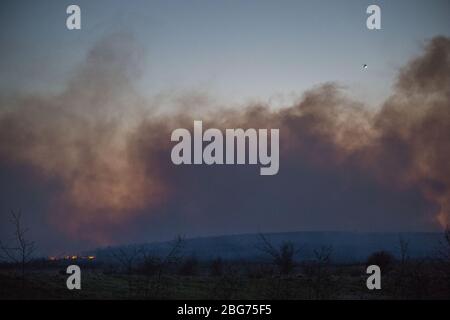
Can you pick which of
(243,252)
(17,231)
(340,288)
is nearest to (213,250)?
(243,252)

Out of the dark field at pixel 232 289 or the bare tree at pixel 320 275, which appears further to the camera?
the dark field at pixel 232 289

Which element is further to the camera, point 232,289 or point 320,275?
point 320,275

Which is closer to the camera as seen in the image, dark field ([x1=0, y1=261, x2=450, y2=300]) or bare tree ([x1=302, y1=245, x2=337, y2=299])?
bare tree ([x1=302, y1=245, x2=337, y2=299])

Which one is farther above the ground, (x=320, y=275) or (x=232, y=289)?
(x=320, y=275)

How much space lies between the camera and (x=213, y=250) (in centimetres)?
8012

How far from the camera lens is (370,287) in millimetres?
19281
